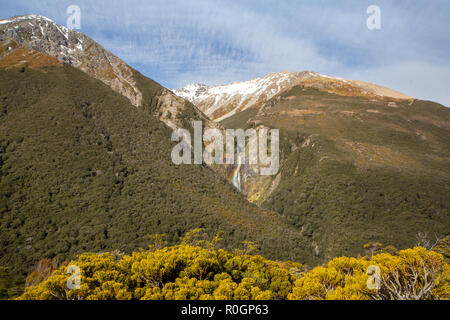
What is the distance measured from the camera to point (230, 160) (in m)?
91.1

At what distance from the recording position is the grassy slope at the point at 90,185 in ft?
118

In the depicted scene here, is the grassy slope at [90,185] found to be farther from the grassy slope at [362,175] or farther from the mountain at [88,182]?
the grassy slope at [362,175]

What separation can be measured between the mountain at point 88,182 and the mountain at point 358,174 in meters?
11.5

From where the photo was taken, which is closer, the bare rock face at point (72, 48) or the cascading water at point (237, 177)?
the bare rock face at point (72, 48)

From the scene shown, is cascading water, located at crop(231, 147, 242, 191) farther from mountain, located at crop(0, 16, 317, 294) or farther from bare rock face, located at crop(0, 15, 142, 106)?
bare rock face, located at crop(0, 15, 142, 106)

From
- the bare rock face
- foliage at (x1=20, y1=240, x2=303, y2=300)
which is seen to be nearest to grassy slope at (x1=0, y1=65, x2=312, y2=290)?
foliage at (x1=20, y1=240, x2=303, y2=300)

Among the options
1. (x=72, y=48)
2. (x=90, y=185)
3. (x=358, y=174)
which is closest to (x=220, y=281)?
(x=90, y=185)

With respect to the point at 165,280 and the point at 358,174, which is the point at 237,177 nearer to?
the point at 358,174

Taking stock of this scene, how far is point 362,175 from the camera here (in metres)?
A: 67.1

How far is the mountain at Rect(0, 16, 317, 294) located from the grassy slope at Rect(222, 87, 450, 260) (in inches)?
459

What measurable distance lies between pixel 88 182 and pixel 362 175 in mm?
63203

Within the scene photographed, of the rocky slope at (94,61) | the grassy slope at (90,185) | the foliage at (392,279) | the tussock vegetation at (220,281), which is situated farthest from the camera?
the rocky slope at (94,61)

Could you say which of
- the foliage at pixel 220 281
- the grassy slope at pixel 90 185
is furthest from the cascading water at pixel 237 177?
the foliage at pixel 220 281
